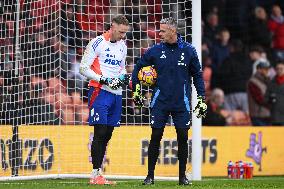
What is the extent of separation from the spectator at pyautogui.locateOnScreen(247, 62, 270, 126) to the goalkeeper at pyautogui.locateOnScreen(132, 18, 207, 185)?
25.8 feet

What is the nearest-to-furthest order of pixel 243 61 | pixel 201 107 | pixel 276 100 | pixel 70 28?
pixel 201 107
pixel 70 28
pixel 276 100
pixel 243 61

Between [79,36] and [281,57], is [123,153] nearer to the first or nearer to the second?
[79,36]

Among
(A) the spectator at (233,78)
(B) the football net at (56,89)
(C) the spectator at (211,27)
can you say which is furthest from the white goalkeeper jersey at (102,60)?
(C) the spectator at (211,27)

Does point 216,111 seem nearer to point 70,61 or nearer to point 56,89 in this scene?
point 70,61

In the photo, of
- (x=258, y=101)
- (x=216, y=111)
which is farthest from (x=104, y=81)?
(x=258, y=101)

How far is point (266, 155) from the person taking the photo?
17.4 meters

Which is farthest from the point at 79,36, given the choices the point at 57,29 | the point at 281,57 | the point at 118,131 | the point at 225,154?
the point at 281,57

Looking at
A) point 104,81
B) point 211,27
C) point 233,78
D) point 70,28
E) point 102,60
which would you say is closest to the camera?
point 104,81

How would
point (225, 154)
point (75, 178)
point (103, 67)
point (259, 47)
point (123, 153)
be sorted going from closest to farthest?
1. point (103, 67)
2. point (75, 178)
3. point (123, 153)
4. point (225, 154)
5. point (259, 47)

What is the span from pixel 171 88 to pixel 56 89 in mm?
4318

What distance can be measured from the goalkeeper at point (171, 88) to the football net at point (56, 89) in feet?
8.15

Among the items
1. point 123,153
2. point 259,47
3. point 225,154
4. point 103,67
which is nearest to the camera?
point 103,67

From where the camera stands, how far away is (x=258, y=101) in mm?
19750

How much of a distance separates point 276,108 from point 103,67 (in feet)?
26.3
